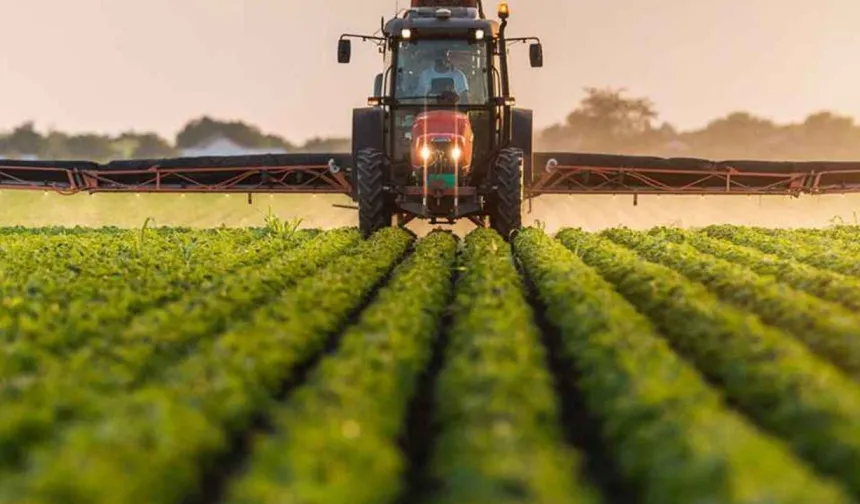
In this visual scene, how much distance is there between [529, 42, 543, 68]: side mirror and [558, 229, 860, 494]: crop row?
23.1 ft

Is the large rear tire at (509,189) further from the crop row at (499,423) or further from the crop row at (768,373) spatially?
the crop row at (499,423)

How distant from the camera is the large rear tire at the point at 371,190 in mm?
16891

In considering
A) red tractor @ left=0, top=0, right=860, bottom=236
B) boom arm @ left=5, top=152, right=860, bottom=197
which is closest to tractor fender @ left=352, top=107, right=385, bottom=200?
red tractor @ left=0, top=0, right=860, bottom=236

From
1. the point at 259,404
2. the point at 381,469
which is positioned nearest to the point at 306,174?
the point at 259,404

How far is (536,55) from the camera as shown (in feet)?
51.4

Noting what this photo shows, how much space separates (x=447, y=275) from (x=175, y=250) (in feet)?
16.3

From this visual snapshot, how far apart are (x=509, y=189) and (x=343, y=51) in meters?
3.40

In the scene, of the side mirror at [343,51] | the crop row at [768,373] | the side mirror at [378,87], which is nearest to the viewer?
the crop row at [768,373]

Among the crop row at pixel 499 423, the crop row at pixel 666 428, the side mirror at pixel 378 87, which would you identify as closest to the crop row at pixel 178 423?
the crop row at pixel 499 423

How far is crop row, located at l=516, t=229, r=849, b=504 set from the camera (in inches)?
145

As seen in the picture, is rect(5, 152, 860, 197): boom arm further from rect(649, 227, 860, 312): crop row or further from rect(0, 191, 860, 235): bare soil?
rect(649, 227, 860, 312): crop row

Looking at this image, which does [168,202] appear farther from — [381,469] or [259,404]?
[381,469]

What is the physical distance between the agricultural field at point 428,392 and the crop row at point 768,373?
2 centimetres

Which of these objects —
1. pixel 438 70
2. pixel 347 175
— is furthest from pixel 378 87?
pixel 347 175
